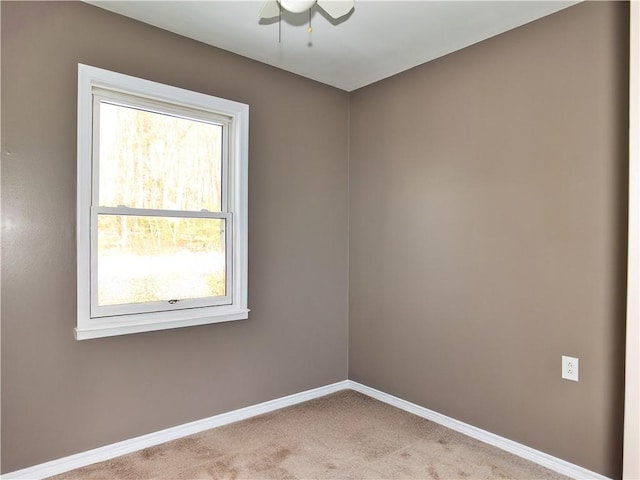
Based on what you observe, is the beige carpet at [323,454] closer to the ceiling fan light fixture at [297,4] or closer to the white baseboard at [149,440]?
the white baseboard at [149,440]

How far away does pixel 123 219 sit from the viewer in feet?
8.35

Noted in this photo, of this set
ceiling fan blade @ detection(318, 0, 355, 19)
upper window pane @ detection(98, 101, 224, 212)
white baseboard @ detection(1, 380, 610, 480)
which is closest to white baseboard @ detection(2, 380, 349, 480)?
white baseboard @ detection(1, 380, 610, 480)

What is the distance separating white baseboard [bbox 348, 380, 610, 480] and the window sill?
1.36m

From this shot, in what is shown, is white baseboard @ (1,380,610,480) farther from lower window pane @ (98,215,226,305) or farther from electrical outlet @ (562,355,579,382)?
lower window pane @ (98,215,226,305)

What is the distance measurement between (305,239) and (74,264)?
1.60 meters

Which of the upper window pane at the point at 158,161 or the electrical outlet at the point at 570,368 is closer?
the electrical outlet at the point at 570,368

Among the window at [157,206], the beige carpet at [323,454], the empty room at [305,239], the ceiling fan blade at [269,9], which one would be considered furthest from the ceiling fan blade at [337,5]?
the beige carpet at [323,454]

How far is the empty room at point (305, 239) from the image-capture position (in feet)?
7.21

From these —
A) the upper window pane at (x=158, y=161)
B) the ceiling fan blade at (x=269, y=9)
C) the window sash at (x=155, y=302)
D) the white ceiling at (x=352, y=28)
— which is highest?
the white ceiling at (x=352, y=28)

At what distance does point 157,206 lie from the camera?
2.68 meters

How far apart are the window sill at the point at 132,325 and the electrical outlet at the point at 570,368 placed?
6.56 ft

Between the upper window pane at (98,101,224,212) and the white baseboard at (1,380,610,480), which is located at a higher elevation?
the upper window pane at (98,101,224,212)

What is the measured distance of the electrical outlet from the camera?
230cm

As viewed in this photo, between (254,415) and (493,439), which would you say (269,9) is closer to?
(254,415)
